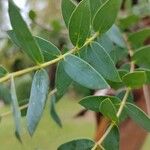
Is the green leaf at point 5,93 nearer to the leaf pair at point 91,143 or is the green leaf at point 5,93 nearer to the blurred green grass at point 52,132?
the leaf pair at point 91,143

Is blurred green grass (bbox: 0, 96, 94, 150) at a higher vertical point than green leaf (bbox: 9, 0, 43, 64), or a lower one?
lower

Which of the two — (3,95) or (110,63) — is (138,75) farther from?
(3,95)

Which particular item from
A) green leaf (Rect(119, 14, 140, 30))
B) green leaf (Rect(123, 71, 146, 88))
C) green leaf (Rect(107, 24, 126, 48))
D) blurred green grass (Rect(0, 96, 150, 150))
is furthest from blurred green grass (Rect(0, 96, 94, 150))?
green leaf (Rect(123, 71, 146, 88))

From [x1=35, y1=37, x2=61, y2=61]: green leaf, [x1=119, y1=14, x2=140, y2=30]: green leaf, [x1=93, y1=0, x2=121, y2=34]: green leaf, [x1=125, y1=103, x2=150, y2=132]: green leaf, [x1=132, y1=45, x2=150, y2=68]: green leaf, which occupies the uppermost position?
[x1=93, y1=0, x2=121, y2=34]: green leaf

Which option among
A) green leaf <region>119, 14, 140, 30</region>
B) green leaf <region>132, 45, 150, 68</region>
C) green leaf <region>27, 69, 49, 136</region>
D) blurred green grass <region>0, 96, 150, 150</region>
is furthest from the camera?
blurred green grass <region>0, 96, 150, 150</region>

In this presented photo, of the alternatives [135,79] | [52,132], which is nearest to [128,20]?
[135,79]

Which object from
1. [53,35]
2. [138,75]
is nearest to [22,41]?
[138,75]

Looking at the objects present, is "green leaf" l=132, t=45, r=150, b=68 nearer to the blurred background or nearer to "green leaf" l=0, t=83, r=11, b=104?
the blurred background
